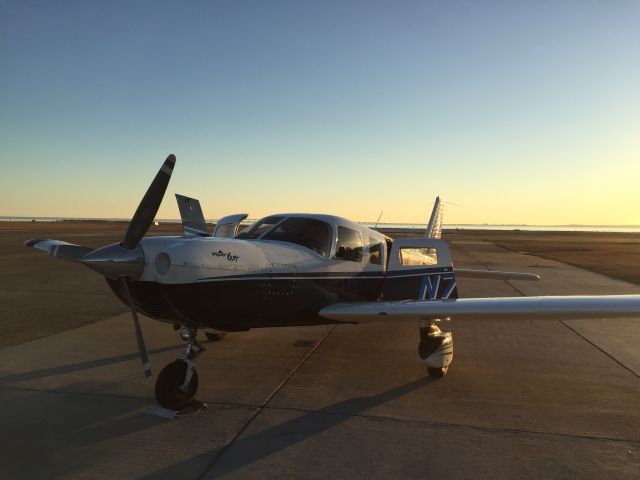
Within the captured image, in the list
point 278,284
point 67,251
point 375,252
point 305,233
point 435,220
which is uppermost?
point 435,220

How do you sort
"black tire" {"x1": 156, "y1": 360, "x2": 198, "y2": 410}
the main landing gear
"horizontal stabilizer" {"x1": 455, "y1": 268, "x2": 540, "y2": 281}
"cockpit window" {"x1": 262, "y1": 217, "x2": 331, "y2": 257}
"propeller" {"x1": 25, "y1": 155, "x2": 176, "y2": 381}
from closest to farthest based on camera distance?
1. "propeller" {"x1": 25, "y1": 155, "x2": 176, "y2": 381}
2. "black tire" {"x1": 156, "y1": 360, "x2": 198, "y2": 410}
3. the main landing gear
4. "cockpit window" {"x1": 262, "y1": 217, "x2": 331, "y2": 257}
5. "horizontal stabilizer" {"x1": 455, "y1": 268, "x2": 540, "y2": 281}

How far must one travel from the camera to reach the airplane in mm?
4504

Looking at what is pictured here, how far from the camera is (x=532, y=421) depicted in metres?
4.71

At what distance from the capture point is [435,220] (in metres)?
11.0

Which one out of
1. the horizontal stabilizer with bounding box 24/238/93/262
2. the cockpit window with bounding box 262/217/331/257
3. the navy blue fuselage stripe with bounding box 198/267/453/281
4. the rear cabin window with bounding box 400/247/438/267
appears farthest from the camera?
the rear cabin window with bounding box 400/247/438/267

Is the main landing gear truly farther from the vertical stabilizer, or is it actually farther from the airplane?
the vertical stabilizer

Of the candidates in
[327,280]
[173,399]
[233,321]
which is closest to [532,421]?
[327,280]

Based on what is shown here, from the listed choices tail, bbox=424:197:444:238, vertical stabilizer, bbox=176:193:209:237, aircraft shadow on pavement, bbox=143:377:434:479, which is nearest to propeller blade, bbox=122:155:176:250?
aircraft shadow on pavement, bbox=143:377:434:479

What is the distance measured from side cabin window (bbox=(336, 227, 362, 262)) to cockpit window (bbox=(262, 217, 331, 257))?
24 cm

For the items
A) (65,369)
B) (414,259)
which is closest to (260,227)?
(414,259)

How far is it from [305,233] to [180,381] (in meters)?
2.60

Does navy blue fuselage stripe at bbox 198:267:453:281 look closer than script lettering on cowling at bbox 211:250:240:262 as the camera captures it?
No

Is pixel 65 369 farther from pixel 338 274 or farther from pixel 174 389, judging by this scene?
pixel 338 274

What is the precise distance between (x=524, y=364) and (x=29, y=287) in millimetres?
13764
